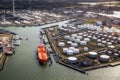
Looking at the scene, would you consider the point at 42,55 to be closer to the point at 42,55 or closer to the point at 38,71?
the point at 42,55

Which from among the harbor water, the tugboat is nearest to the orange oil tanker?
the tugboat

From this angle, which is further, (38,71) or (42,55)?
(42,55)

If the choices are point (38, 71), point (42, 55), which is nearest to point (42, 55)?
point (42, 55)

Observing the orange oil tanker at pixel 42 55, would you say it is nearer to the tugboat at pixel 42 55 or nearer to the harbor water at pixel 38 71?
the tugboat at pixel 42 55

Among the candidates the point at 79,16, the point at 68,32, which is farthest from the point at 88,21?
the point at 68,32

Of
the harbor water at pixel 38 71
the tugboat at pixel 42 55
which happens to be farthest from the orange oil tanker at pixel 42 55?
the harbor water at pixel 38 71

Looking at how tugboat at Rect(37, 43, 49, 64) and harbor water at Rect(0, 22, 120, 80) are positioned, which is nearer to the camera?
harbor water at Rect(0, 22, 120, 80)

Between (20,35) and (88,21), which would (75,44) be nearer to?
(20,35)

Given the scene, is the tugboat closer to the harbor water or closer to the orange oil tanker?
the orange oil tanker

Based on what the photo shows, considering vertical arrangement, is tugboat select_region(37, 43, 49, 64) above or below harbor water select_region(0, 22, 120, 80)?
above

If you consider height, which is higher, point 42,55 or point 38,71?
point 42,55

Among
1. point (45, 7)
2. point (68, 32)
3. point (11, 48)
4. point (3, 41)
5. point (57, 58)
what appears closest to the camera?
point (57, 58)
